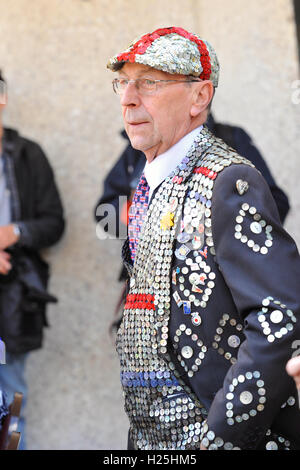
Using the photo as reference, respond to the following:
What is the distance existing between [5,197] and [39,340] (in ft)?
2.40

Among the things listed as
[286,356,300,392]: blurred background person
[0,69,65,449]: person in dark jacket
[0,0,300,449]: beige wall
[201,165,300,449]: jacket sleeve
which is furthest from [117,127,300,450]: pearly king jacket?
[0,0,300,449]: beige wall

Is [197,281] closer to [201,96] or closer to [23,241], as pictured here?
[201,96]

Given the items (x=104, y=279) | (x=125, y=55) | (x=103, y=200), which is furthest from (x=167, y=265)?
(x=104, y=279)

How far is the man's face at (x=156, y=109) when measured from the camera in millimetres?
2227

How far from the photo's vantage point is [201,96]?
2275 millimetres

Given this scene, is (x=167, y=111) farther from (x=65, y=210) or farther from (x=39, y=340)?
(x=65, y=210)

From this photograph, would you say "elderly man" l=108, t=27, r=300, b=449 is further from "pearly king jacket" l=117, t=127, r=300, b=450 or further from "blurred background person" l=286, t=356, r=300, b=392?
"blurred background person" l=286, t=356, r=300, b=392

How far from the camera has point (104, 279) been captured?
4535 millimetres

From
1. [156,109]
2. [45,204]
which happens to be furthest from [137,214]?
[45,204]

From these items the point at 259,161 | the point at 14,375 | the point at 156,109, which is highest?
the point at 156,109

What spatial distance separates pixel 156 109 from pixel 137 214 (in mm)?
321

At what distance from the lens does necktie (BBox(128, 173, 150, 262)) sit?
7.68 ft

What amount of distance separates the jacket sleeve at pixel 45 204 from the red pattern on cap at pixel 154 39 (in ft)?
6.56

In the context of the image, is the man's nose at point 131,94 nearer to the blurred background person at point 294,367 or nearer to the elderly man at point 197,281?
the elderly man at point 197,281
